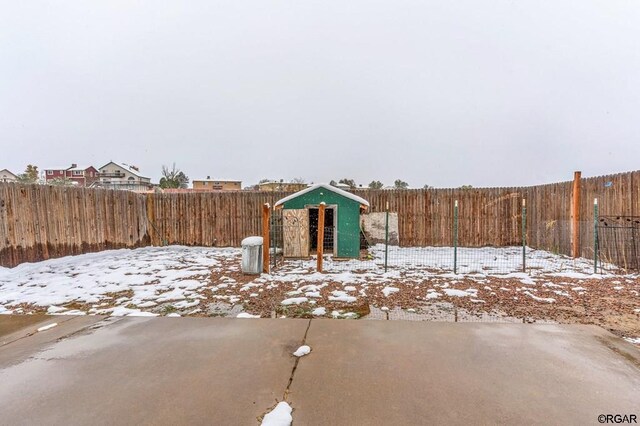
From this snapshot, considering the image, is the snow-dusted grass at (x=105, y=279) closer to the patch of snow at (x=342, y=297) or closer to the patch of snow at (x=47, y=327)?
the patch of snow at (x=47, y=327)

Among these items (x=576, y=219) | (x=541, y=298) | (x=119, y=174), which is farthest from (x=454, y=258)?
(x=119, y=174)

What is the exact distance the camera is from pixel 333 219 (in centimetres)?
998

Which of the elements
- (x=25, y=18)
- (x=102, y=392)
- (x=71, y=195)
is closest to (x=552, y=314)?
(x=102, y=392)

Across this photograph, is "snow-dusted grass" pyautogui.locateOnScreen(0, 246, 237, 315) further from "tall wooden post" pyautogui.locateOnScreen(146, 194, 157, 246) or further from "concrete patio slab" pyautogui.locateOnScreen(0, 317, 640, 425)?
"tall wooden post" pyautogui.locateOnScreen(146, 194, 157, 246)

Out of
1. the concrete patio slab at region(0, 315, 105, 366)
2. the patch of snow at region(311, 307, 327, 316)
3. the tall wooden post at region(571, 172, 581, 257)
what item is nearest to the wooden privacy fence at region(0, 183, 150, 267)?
the concrete patio slab at region(0, 315, 105, 366)

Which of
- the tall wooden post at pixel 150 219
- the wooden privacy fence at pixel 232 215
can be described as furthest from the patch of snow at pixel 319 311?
the tall wooden post at pixel 150 219

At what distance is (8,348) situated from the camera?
3.24m

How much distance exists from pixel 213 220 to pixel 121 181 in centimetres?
4438

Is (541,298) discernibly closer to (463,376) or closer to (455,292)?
(455,292)

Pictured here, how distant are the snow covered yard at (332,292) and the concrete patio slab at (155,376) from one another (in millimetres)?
957

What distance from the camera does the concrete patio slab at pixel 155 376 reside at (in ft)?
6.90

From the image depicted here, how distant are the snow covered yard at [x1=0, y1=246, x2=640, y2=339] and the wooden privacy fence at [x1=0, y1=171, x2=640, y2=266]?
Result: 2.94 feet

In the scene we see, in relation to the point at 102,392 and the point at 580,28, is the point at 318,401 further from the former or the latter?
the point at 580,28

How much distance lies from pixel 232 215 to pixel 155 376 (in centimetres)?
1020
